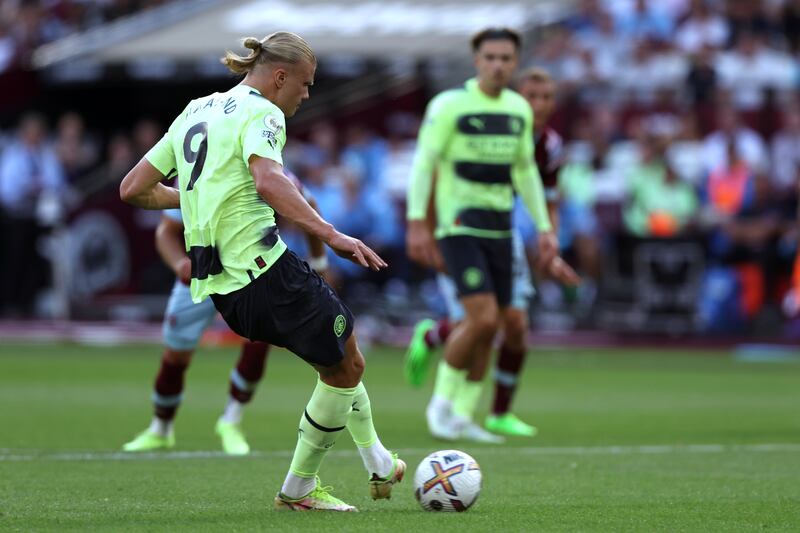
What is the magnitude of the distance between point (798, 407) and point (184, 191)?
28.1 ft

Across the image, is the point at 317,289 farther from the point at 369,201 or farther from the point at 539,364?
the point at 369,201

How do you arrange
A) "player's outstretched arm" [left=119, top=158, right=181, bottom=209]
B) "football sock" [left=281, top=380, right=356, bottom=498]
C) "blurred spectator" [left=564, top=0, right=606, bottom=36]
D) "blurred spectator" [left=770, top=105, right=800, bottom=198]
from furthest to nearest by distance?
"blurred spectator" [left=564, top=0, right=606, bottom=36] → "blurred spectator" [left=770, top=105, right=800, bottom=198] → "player's outstretched arm" [left=119, top=158, right=181, bottom=209] → "football sock" [left=281, top=380, right=356, bottom=498]

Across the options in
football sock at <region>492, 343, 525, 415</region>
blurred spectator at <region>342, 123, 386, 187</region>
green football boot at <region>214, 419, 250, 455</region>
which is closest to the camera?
green football boot at <region>214, 419, 250, 455</region>

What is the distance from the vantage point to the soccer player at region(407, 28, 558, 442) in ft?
37.4

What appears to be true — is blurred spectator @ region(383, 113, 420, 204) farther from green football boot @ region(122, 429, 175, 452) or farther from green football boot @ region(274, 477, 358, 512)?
green football boot @ region(274, 477, 358, 512)

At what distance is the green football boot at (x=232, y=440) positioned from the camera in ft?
33.1

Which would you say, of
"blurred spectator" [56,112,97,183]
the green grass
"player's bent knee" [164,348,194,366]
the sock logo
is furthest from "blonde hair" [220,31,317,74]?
"blurred spectator" [56,112,97,183]

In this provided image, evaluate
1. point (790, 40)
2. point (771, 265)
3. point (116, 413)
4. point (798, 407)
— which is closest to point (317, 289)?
point (116, 413)

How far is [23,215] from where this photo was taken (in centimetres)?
2405

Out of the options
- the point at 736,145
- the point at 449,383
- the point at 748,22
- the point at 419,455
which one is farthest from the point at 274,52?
the point at 748,22

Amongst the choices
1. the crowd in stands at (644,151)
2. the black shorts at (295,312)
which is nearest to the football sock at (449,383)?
the black shorts at (295,312)

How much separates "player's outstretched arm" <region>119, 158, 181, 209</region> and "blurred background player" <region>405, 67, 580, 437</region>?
4501 mm

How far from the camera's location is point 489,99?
11.6 meters

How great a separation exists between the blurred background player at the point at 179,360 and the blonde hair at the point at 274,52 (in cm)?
298
